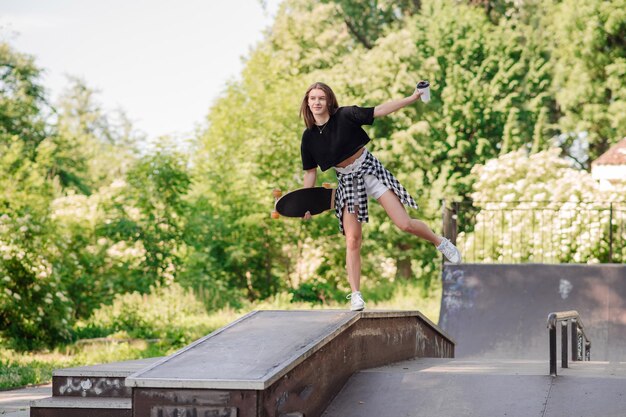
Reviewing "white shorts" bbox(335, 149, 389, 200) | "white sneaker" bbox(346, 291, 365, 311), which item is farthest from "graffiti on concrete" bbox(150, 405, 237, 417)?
"white shorts" bbox(335, 149, 389, 200)

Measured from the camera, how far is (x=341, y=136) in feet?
23.5

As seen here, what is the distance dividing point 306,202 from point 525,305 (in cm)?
774

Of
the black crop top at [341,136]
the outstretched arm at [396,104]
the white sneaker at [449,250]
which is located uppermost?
the outstretched arm at [396,104]

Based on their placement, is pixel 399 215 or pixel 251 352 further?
pixel 399 215

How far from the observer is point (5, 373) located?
11516 millimetres

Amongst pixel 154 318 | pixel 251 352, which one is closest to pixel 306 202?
pixel 251 352

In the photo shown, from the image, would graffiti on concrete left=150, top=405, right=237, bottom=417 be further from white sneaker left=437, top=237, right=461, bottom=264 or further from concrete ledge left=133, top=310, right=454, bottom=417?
white sneaker left=437, top=237, right=461, bottom=264

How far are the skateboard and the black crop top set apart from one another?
42 cm

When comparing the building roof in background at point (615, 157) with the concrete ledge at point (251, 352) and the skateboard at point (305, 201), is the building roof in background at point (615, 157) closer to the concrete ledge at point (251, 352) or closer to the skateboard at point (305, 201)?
the skateboard at point (305, 201)

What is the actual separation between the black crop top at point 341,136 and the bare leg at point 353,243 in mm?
496

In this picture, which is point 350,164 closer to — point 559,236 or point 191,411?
point 191,411

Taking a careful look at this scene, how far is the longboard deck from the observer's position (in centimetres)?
764

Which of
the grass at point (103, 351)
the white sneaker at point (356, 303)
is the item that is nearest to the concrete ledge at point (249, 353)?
the white sneaker at point (356, 303)

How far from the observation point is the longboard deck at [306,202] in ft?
25.1
